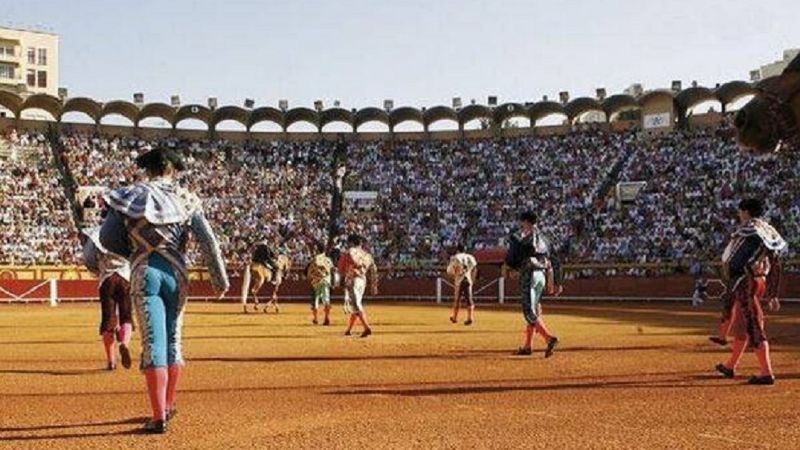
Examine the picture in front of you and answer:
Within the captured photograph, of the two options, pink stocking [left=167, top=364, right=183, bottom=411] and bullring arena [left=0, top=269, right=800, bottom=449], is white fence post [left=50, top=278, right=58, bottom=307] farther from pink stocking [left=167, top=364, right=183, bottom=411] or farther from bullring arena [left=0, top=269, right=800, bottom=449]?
pink stocking [left=167, top=364, right=183, bottom=411]

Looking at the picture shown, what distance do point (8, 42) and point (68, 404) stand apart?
76.9 m

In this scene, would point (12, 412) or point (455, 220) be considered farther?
point (455, 220)

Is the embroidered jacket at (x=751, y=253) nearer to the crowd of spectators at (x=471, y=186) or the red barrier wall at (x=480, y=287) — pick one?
the red barrier wall at (x=480, y=287)

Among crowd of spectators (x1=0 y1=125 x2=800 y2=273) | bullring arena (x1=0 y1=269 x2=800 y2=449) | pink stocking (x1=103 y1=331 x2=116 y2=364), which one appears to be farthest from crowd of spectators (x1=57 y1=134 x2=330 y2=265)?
pink stocking (x1=103 y1=331 x2=116 y2=364)

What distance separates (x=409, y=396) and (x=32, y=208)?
34947 mm

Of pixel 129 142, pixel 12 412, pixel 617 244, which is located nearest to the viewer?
pixel 12 412

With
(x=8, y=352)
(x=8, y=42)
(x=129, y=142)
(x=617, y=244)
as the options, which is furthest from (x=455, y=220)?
(x=8, y=42)

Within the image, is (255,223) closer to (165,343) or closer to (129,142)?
(129,142)

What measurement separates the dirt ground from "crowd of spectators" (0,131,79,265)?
76.1ft

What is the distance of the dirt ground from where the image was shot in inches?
248

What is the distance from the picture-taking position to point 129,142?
1852 inches

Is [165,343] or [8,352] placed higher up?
[165,343]

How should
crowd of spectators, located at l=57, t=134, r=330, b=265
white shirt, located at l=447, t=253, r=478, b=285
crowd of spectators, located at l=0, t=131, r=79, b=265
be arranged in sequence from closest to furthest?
white shirt, located at l=447, t=253, r=478, b=285 < crowd of spectators, located at l=0, t=131, r=79, b=265 < crowd of spectators, located at l=57, t=134, r=330, b=265

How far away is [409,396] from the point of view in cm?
838
